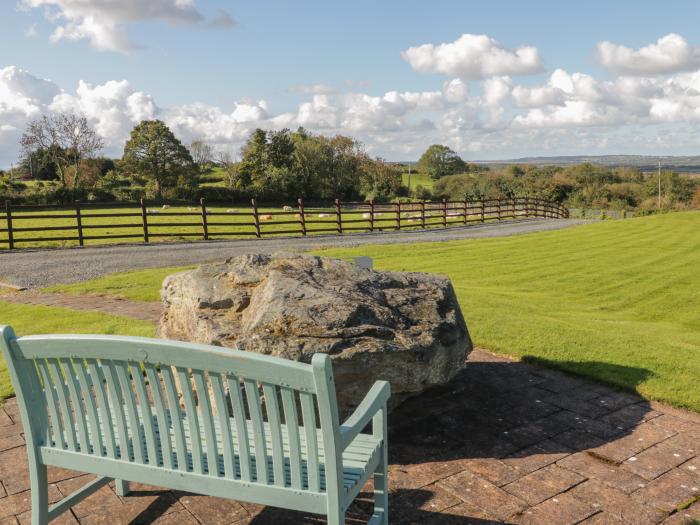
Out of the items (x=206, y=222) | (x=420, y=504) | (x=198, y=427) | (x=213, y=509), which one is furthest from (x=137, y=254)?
(x=198, y=427)

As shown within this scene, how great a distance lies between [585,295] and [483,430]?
8.76m

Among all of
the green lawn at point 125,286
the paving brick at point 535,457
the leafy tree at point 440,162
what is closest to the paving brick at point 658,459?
the paving brick at point 535,457

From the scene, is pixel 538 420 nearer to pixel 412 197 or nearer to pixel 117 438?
pixel 117 438

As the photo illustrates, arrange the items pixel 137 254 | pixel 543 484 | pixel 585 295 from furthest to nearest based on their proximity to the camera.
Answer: pixel 137 254, pixel 585 295, pixel 543 484

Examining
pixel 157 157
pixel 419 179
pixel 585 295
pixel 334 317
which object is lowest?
pixel 585 295

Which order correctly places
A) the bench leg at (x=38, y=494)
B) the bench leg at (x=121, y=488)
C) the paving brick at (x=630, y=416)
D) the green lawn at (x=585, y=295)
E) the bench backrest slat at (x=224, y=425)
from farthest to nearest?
1. the green lawn at (x=585, y=295)
2. the paving brick at (x=630, y=416)
3. the bench leg at (x=121, y=488)
4. the bench leg at (x=38, y=494)
5. the bench backrest slat at (x=224, y=425)

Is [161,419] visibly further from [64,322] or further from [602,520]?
[64,322]

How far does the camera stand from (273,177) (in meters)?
51.0

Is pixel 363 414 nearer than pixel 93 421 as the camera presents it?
Yes

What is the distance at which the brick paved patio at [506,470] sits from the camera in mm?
3273

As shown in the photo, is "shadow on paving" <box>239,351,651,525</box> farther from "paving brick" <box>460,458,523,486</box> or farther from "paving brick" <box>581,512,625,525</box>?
"paving brick" <box>581,512,625,525</box>

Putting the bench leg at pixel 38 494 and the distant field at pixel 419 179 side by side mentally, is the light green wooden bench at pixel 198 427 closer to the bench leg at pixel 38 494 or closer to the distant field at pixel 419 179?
the bench leg at pixel 38 494

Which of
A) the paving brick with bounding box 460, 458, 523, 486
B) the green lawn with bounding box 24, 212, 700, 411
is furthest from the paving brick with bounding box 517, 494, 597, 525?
the green lawn with bounding box 24, 212, 700, 411

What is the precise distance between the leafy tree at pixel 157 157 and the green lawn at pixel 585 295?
36.8 m
